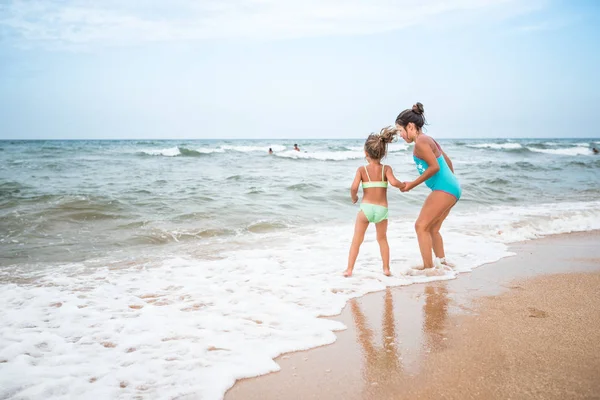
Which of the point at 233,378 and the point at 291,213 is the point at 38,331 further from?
the point at 291,213

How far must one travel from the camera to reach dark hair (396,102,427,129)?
4672 millimetres

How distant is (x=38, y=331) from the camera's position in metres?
3.36

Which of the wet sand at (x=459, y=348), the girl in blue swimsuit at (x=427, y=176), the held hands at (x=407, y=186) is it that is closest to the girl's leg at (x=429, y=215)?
the girl in blue swimsuit at (x=427, y=176)

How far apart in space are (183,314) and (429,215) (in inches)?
112

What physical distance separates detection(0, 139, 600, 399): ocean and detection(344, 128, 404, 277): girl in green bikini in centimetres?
33

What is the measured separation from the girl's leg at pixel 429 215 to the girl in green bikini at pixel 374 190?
1.29 feet

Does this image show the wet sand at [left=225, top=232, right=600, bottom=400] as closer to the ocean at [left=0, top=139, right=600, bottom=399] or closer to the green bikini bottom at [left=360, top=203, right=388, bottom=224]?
the ocean at [left=0, top=139, right=600, bottom=399]

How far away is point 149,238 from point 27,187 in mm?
7147

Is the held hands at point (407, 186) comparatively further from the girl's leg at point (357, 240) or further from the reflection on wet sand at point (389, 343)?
the reflection on wet sand at point (389, 343)

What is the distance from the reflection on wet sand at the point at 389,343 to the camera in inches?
95.5

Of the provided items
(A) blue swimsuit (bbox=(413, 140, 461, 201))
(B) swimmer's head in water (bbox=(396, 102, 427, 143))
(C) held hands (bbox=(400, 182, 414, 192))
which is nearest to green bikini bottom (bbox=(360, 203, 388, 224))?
(C) held hands (bbox=(400, 182, 414, 192))

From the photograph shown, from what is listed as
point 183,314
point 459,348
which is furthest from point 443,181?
point 183,314

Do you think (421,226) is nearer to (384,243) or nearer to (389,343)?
(384,243)

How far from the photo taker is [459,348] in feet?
9.40
